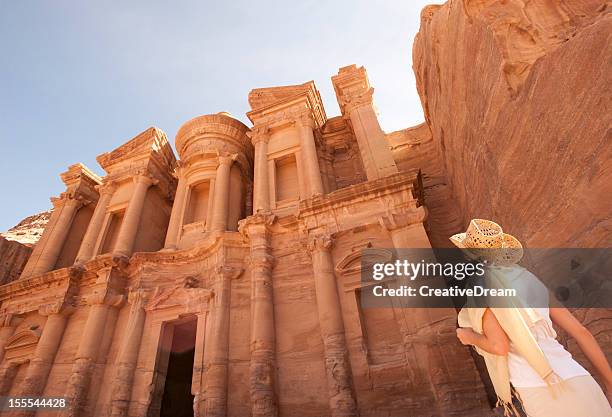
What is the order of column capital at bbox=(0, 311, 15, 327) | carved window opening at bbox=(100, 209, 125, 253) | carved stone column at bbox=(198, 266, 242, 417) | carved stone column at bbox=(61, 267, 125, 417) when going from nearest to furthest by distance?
1. carved stone column at bbox=(198, 266, 242, 417)
2. carved stone column at bbox=(61, 267, 125, 417)
3. column capital at bbox=(0, 311, 15, 327)
4. carved window opening at bbox=(100, 209, 125, 253)

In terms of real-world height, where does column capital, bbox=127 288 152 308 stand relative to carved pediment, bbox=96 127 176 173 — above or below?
below

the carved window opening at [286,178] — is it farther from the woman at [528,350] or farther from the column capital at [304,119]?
the woman at [528,350]

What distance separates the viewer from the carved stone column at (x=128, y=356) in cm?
1012

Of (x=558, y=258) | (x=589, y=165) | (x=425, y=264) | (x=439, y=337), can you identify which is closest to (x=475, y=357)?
(x=439, y=337)

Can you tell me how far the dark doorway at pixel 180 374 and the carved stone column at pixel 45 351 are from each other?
382 cm

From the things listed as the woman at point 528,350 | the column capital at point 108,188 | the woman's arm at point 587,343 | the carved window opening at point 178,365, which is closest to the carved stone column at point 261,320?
the carved window opening at point 178,365

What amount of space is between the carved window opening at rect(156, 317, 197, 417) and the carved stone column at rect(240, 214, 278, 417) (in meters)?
2.86

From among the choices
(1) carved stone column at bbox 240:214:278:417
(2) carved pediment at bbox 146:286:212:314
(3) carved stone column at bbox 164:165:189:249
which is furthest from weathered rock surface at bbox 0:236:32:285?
(1) carved stone column at bbox 240:214:278:417

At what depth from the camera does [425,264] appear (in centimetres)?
902

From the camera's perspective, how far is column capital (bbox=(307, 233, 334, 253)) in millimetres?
10281

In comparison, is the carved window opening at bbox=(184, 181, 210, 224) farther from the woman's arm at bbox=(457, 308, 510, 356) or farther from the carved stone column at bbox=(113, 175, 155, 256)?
the woman's arm at bbox=(457, 308, 510, 356)

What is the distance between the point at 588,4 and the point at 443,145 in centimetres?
638

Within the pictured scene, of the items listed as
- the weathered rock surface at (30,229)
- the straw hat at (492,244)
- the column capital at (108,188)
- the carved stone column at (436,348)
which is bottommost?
the straw hat at (492,244)

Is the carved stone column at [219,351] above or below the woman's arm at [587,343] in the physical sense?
above
